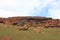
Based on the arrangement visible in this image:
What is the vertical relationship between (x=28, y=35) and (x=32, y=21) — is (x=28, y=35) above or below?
below

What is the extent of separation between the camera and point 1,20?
22266 millimetres

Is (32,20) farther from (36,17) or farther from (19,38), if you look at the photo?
(19,38)

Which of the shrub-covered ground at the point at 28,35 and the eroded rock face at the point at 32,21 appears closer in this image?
the shrub-covered ground at the point at 28,35

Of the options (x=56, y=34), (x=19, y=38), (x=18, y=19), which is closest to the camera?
(x=19, y=38)

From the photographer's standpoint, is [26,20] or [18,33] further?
[26,20]

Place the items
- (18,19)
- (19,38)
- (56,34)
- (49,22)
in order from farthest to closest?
(18,19) → (49,22) → (56,34) → (19,38)

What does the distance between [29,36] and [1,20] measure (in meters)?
8.87

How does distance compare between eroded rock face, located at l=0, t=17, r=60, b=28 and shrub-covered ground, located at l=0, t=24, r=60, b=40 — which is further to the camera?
eroded rock face, located at l=0, t=17, r=60, b=28

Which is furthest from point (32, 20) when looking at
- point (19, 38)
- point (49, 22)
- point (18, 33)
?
point (19, 38)

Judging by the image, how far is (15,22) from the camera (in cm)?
2059

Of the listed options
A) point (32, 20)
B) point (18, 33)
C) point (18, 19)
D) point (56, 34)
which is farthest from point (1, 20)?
point (56, 34)

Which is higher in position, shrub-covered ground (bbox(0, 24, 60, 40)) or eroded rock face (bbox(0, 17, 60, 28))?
eroded rock face (bbox(0, 17, 60, 28))

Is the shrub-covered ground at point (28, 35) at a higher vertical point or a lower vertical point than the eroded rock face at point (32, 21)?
lower

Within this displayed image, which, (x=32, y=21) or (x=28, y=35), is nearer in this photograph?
(x=28, y=35)
